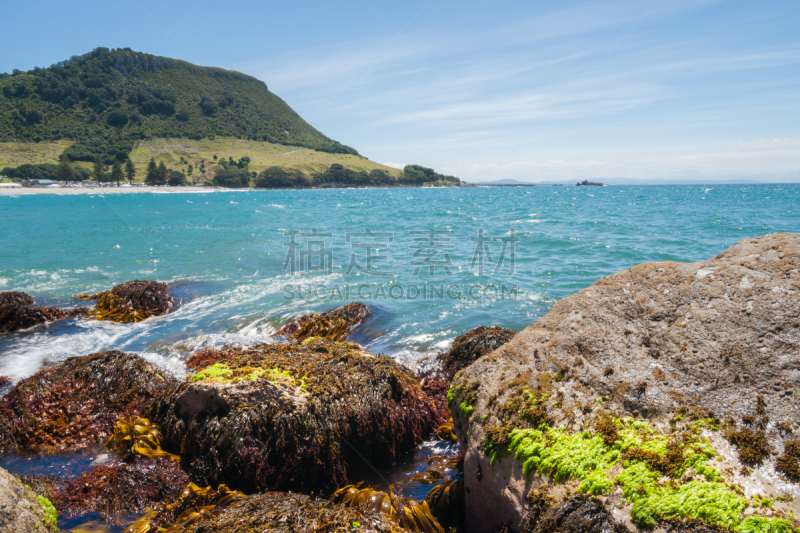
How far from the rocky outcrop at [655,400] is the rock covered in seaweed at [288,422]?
1274 millimetres

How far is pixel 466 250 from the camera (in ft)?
70.4

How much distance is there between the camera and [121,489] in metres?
4.07

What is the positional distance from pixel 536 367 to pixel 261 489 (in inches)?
122

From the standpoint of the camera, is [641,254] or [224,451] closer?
[224,451]

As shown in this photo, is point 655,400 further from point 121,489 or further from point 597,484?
point 121,489

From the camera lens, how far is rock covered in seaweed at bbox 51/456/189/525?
3.84 m

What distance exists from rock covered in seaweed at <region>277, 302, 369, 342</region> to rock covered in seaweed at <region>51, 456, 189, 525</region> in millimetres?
5219

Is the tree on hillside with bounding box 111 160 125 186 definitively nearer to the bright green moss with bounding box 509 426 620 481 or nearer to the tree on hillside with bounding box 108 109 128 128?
the tree on hillside with bounding box 108 109 128 128

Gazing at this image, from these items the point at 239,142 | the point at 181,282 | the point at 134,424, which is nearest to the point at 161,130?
the point at 239,142

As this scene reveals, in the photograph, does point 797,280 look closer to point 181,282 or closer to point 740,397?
point 740,397

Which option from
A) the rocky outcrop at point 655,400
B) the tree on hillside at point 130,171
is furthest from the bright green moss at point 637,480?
the tree on hillside at point 130,171

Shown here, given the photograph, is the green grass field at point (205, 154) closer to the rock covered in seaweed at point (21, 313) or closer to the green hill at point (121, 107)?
the green hill at point (121, 107)

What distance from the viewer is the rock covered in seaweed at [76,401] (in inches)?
200

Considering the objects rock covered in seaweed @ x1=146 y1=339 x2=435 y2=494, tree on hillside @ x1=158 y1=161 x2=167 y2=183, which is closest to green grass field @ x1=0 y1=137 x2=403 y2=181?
tree on hillside @ x1=158 y1=161 x2=167 y2=183
